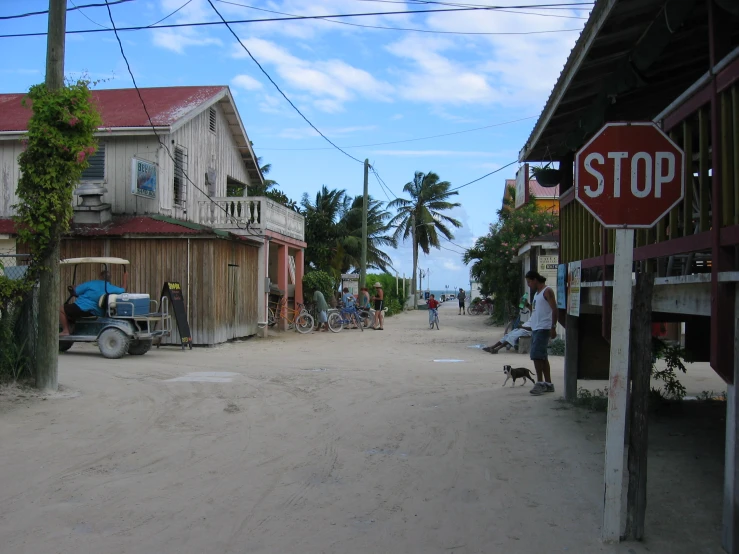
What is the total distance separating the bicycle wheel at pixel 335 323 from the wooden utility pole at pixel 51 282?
55.6 feet

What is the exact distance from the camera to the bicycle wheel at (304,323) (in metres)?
25.7

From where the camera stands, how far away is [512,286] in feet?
94.9

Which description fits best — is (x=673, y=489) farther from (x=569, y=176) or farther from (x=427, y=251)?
(x=427, y=251)

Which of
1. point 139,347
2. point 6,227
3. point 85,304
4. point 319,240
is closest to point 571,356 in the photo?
point 139,347

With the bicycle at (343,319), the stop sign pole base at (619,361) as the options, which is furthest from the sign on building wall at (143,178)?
the stop sign pole base at (619,361)

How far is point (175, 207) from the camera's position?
21328mm

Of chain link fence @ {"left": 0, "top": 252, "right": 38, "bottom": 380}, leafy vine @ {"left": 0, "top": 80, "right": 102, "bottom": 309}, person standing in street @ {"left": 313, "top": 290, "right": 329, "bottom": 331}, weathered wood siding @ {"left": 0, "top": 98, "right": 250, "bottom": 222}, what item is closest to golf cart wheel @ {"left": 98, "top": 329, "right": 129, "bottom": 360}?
chain link fence @ {"left": 0, "top": 252, "right": 38, "bottom": 380}

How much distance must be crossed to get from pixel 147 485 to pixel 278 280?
67.5 ft

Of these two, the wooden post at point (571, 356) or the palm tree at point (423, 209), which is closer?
the wooden post at point (571, 356)

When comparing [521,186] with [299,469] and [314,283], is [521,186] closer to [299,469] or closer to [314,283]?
[299,469]

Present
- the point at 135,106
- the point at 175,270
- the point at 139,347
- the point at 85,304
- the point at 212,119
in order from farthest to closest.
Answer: the point at 212,119 < the point at 135,106 < the point at 175,270 < the point at 139,347 < the point at 85,304

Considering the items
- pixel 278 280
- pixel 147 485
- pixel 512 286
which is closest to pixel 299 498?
pixel 147 485

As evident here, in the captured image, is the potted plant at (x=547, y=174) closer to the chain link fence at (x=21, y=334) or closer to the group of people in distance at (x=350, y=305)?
the chain link fence at (x=21, y=334)

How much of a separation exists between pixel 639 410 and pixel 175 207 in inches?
731
